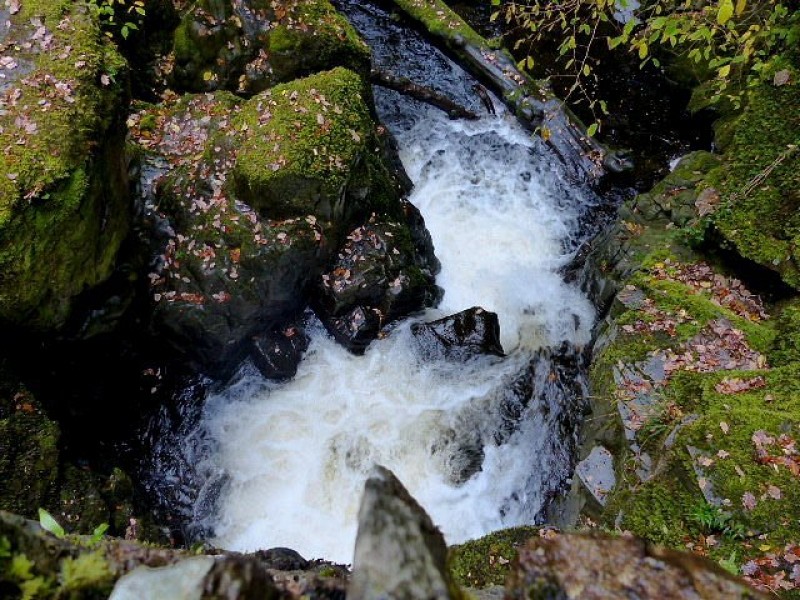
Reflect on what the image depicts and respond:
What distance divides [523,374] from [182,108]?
701 cm

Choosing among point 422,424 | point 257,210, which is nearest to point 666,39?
point 257,210

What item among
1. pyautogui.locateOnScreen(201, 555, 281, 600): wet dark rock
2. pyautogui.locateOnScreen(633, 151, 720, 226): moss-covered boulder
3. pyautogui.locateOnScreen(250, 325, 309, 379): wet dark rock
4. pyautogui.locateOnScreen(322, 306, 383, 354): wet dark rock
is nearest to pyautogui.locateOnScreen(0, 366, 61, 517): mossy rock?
pyautogui.locateOnScreen(250, 325, 309, 379): wet dark rock

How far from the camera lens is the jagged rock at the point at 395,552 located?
199 cm

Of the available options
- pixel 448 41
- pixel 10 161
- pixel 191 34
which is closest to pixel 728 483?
pixel 10 161

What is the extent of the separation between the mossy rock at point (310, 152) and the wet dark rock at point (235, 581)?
18.8 ft

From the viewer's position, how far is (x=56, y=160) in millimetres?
5332

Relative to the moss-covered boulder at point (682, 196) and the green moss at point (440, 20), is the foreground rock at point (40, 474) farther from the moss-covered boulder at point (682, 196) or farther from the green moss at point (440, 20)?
the green moss at point (440, 20)

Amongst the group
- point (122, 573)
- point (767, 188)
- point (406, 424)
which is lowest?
point (406, 424)

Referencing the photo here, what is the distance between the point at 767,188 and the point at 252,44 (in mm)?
8228

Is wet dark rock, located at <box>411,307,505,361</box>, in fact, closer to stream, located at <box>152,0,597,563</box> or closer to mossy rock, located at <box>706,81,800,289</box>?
stream, located at <box>152,0,597,563</box>

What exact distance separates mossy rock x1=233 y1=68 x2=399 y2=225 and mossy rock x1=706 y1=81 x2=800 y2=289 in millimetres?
5079

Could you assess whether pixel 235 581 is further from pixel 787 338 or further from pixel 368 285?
pixel 787 338

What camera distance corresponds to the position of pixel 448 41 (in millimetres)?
12344

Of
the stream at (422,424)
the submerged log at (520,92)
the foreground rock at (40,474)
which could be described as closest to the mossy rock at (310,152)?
the stream at (422,424)
